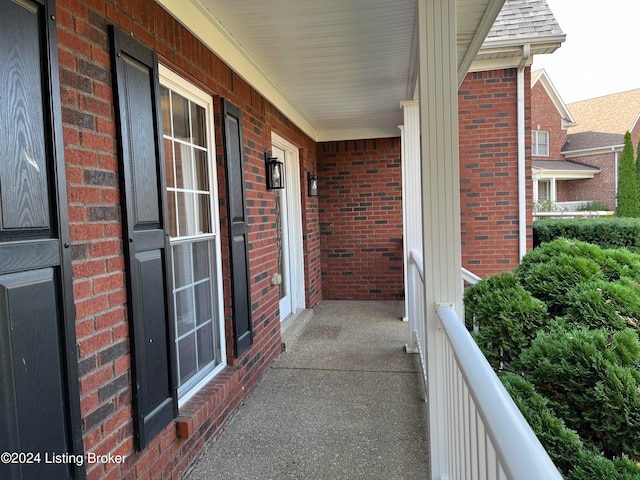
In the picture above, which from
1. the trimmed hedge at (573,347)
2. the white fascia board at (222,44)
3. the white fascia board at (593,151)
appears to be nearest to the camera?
the trimmed hedge at (573,347)

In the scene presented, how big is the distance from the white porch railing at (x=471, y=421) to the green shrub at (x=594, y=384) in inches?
22.2

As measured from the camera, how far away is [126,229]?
184cm

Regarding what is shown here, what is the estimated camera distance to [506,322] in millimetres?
2600

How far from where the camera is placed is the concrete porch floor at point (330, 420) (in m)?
2.43

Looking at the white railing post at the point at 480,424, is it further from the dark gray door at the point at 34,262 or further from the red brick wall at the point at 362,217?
the red brick wall at the point at 362,217

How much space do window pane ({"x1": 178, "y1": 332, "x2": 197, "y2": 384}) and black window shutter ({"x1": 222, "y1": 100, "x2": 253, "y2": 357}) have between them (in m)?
0.42

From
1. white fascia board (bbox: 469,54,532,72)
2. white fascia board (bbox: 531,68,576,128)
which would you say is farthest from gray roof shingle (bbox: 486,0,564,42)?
white fascia board (bbox: 531,68,576,128)

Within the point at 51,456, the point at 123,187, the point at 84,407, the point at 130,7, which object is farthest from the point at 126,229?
the point at 130,7

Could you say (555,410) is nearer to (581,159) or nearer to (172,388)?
(172,388)

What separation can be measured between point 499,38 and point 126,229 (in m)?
5.17

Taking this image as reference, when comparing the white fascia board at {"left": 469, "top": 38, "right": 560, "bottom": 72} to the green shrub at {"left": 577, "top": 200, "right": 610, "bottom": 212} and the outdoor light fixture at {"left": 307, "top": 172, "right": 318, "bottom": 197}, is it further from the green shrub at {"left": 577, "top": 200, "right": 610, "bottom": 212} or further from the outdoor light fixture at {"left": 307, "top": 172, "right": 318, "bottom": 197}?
the green shrub at {"left": 577, "top": 200, "right": 610, "bottom": 212}

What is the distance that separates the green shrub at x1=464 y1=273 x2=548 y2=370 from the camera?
8.52ft

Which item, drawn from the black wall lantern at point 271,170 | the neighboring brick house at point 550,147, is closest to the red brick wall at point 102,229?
the black wall lantern at point 271,170

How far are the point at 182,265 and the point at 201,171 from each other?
688mm
